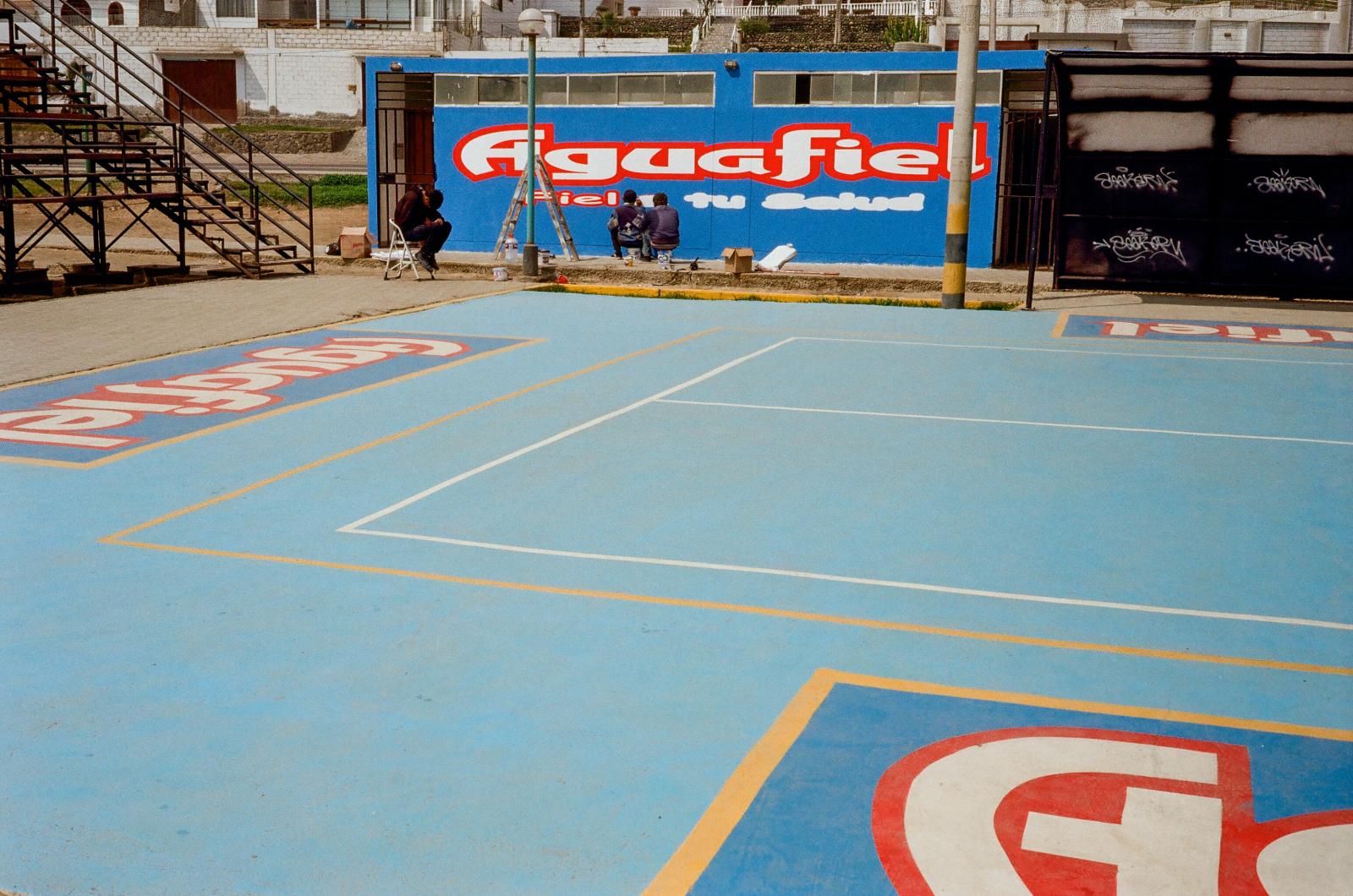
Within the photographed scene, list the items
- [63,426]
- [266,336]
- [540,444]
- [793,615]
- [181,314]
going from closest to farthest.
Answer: [793,615] < [540,444] < [63,426] < [266,336] < [181,314]

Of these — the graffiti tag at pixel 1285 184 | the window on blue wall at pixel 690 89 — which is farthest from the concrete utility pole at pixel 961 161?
the window on blue wall at pixel 690 89

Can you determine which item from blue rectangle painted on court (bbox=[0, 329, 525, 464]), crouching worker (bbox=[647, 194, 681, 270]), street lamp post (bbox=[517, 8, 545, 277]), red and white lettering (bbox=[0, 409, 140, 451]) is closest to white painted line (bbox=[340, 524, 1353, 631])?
red and white lettering (bbox=[0, 409, 140, 451])

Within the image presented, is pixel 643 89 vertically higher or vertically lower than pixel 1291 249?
higher

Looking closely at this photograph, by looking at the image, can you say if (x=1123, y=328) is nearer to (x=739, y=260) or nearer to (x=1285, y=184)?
(x=1285, y=184)

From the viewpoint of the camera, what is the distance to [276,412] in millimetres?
12227

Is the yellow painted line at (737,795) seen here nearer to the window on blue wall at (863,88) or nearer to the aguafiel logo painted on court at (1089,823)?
the aguafiel logo painted on court at (1089,823)

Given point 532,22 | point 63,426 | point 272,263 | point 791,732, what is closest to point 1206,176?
point 532,22

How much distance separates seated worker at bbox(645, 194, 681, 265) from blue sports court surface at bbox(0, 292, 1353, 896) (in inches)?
492

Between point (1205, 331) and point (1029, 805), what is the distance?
598 inches

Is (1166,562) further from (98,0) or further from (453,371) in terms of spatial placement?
(98,0)

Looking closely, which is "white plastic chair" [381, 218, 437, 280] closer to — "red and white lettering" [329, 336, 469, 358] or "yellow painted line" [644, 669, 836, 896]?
"red and white lettering" [329, 336, 469, 358]

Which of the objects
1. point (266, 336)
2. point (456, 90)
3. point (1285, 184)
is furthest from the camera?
point (456, 90)

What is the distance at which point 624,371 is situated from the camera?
574 inches

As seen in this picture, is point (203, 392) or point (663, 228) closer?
point (203, 392)
